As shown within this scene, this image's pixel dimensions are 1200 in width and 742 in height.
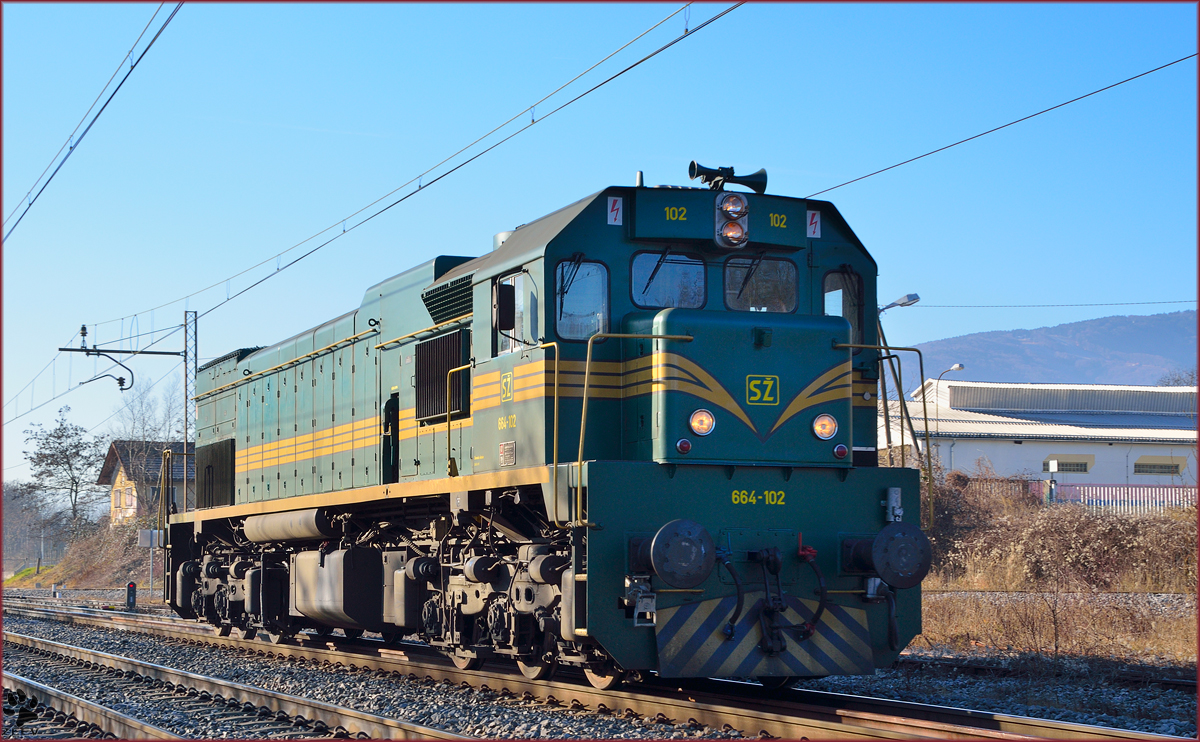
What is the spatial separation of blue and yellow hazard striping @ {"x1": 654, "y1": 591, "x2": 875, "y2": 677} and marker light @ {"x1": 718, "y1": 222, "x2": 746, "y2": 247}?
250 centimetres

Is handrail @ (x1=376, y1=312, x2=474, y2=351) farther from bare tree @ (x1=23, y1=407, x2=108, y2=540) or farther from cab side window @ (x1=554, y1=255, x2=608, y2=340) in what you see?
bare tree @ (x1=23, y1=407, x2=108, y2=540)

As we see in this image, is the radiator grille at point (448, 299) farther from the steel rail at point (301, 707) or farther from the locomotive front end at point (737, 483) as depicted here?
the steel rail at point (301, 707)

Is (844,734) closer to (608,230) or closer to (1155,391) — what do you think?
(608,230)

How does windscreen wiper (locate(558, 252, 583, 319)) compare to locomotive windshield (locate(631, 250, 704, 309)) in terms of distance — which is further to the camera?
locomotive windshield (locate(631, 250, 704, 309))

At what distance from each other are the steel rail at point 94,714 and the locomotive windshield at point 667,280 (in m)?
4.25

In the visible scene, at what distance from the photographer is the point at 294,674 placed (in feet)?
35.0

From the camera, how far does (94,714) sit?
8156 mm

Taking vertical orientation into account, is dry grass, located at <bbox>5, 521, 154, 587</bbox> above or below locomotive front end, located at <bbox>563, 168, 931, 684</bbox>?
below

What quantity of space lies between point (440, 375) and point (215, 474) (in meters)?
8.09

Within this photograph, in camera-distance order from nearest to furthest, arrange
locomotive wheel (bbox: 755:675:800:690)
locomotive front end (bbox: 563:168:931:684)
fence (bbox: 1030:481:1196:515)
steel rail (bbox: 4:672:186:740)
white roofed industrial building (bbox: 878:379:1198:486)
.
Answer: steel rail (bbox: 4:672:186:740) < locomotive front end (bbox: 563:168:931:684) < locomotive wheel (bbox: 755:675:800:690) < fence (bbox: 1030:481:1196:515) < white roofed industrial building (bbox: 878:379:1198:486)

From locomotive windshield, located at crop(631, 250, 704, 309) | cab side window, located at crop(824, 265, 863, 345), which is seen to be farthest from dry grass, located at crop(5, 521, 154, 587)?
cab side window, located at crop(824, 265, 863, 345)

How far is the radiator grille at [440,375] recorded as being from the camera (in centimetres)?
913

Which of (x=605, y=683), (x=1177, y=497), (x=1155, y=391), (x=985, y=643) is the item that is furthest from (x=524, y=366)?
(x=1155, y=391)

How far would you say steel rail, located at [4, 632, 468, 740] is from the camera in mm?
6711
